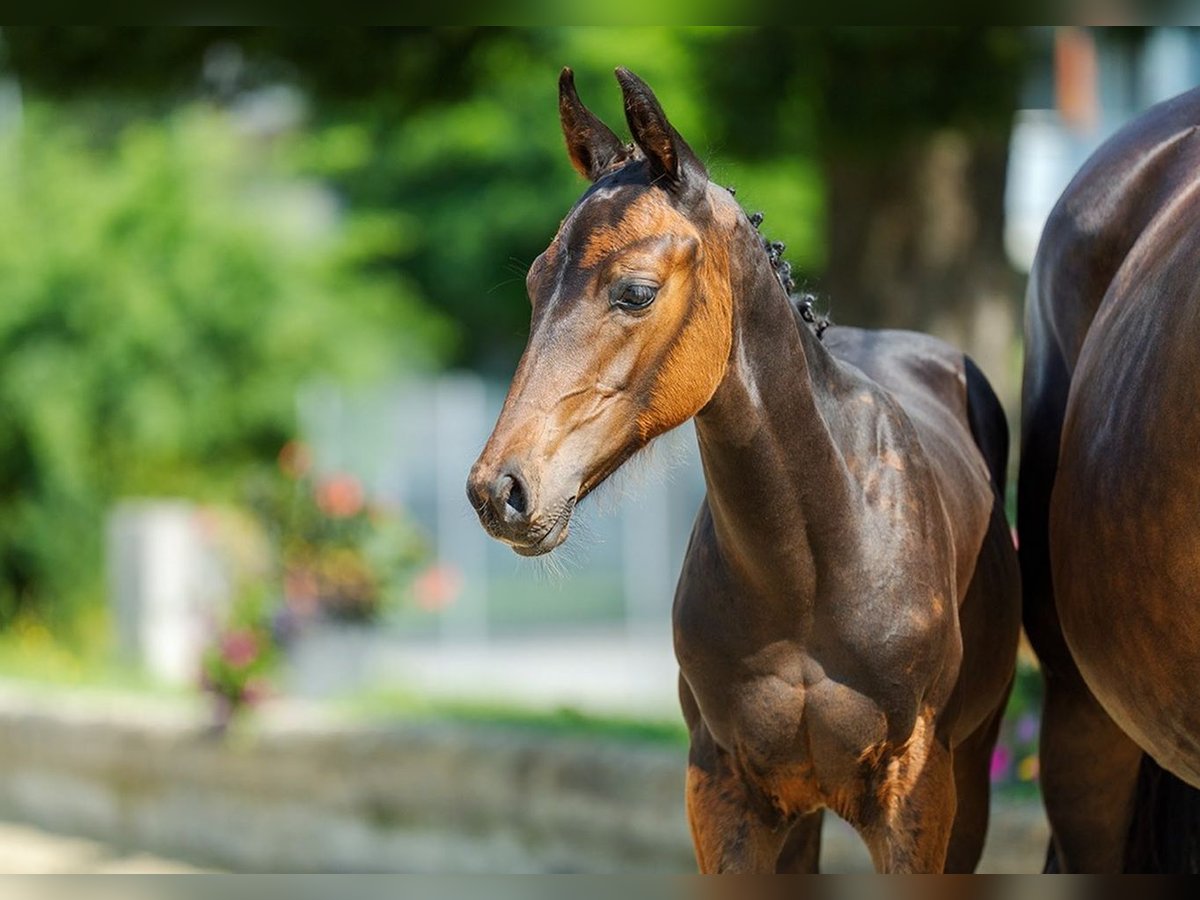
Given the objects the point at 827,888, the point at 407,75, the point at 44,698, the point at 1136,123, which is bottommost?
the point at 44,698

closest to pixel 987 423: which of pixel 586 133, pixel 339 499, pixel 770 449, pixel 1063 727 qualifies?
pixel 1063 727

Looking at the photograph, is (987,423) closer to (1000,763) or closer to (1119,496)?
(1119,496)

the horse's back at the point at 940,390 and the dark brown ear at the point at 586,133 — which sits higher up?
the dark brown ear at the point at 586,133

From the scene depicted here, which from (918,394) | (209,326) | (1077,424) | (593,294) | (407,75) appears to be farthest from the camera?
(209,326)

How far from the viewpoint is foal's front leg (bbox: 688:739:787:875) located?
2717mm

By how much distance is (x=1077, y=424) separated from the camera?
117 inches

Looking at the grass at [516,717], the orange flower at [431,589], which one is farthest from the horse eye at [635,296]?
the orange flower at [431,589]

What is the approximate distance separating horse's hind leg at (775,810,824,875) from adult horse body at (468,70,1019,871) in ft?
1.28

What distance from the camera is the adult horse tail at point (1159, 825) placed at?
327cm

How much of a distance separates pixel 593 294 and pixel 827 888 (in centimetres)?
102

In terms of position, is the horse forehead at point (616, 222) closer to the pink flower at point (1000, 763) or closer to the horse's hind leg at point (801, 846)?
the horse's hind leg at point (801, 846)

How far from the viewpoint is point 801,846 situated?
10.6ft

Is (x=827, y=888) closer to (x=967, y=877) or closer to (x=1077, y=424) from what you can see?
(x=967, y=877)

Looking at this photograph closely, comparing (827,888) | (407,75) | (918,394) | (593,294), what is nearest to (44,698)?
(407,75)
